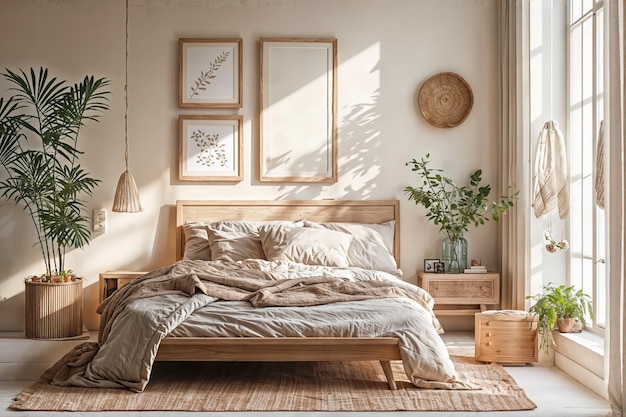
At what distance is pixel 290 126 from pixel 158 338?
260 centimetres

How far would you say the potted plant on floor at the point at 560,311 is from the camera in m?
5.18

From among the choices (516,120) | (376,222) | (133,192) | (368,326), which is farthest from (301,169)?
(368,326)

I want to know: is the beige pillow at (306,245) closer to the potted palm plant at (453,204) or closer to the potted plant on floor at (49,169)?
the potted palm plant at (453,204)

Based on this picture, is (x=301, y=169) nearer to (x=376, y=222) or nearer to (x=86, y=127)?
(x=376, y=222)

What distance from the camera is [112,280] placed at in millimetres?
6078

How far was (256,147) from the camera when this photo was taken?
6422 millimetres

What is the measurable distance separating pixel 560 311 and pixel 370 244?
5.02ft

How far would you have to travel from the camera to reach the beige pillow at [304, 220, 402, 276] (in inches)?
234

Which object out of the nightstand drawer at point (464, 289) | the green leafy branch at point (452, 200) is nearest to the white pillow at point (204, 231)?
the green leafy branch at point (452, 200)

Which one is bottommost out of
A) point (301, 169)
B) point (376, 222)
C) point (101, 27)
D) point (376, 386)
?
point (376, 386)

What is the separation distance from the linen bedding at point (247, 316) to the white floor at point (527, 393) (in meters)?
0.29

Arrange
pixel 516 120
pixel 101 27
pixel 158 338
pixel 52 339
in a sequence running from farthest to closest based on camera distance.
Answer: pixel 101 27, pixel 516 120, pixel 52 339, pixel 158 338

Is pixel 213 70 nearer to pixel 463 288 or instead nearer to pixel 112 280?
pixel 112 280

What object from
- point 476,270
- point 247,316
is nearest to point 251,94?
point 476,270
